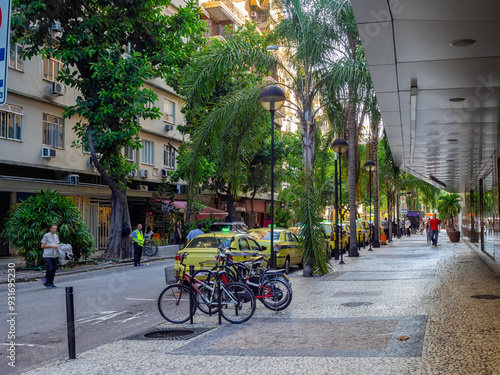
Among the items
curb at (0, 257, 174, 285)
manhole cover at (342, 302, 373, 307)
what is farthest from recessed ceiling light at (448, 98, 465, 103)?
curb at (0, 257, 174, 285)

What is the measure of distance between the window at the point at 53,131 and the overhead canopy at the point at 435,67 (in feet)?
56.0

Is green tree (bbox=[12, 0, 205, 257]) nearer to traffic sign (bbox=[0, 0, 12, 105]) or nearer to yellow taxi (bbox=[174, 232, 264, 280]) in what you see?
yellow taxi (bbox=[174, 232, 264, 280])

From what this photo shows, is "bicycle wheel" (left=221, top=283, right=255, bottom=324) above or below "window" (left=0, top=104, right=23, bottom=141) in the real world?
below

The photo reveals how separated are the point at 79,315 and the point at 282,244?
862 centimetres

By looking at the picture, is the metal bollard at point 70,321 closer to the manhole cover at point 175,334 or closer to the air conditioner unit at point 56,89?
the manhole cover at point 175,334

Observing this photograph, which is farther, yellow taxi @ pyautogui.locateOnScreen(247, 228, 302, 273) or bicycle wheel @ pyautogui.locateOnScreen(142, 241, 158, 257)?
bicycle wheel @ pyautogui.locateOnScreen(142, 241, 158, 257)

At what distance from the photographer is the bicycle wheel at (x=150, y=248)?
27438 millimetres

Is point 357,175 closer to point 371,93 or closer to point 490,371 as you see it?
point 371,93

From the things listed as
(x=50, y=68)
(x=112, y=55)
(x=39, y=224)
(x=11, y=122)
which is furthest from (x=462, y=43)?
(x=50, y=68)

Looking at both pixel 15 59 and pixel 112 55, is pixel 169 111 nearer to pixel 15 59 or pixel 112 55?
pixel 15 59

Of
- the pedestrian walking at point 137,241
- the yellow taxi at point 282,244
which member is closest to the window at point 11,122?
the pedestrian walking at point 137,241

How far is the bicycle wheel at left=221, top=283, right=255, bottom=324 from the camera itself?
381 inches

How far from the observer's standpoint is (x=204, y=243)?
14273mm

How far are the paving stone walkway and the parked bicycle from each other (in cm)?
25
